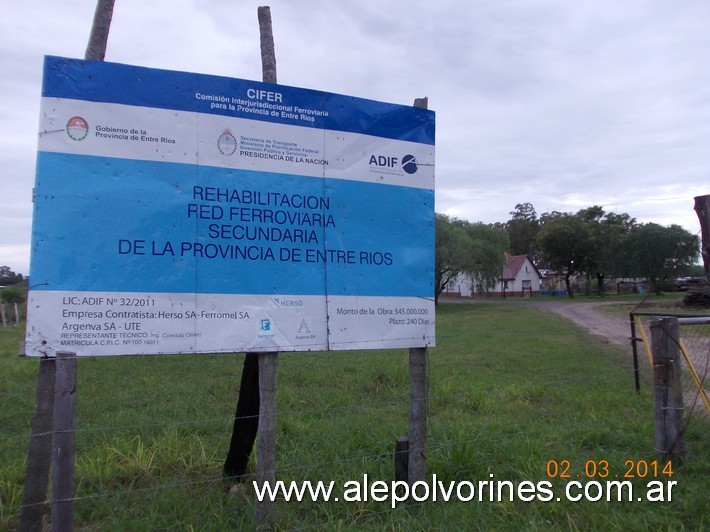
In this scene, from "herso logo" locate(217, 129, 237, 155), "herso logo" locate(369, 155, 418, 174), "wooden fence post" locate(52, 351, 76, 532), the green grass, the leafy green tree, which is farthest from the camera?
the leafy green tree

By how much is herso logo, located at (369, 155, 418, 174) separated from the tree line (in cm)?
3275

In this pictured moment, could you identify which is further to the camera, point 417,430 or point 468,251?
point 468,251

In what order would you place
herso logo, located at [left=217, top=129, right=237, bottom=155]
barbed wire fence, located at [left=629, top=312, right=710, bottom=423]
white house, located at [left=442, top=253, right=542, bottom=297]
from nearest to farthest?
herso logo, located at [left=217, top=129, right=237, bottom=155] < barbed wire fence, located at [left=629, top=312, right=710, bottom=423] < white house, located at [left=442, top=253, right=542, bottom=297]

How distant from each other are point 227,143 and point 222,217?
18.4 inches

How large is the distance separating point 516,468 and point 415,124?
8.94 feet

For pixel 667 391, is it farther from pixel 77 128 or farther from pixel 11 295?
pixel 11 295

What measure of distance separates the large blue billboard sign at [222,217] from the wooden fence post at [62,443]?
140mm

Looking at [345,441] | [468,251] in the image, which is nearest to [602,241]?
[468,251]

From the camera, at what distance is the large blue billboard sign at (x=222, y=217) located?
315 cm

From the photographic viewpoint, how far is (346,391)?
8188 millimetres

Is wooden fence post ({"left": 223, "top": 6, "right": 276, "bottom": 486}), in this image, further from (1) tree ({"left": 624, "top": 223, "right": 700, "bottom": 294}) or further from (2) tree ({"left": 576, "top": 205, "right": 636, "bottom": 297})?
(2) tree ({"left": 576, "top": 205, "right": 636, "bottom": 297})

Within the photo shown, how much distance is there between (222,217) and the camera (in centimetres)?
350

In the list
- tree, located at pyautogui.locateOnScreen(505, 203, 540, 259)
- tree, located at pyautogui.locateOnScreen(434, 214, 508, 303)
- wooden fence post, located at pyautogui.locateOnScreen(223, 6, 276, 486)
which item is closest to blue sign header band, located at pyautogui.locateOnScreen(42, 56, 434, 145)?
wooden fence post, located at pyautogui.locateOnScreen(223, 6, 276, 486)

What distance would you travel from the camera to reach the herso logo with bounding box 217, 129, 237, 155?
140 inches
